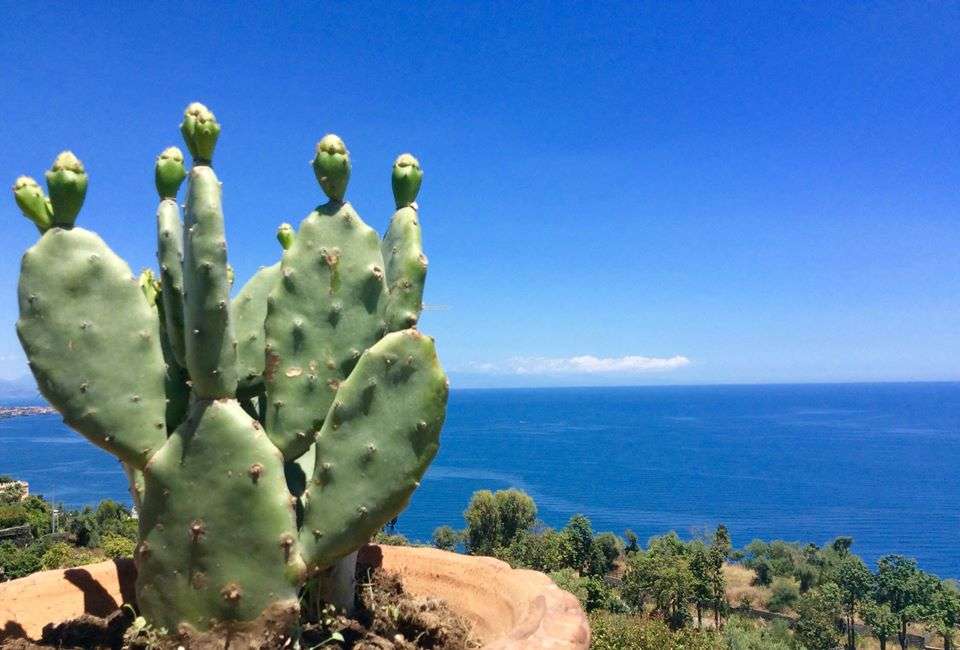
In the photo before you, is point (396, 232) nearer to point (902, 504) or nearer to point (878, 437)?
point (902, 504)

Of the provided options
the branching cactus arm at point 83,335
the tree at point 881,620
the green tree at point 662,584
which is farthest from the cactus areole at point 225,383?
the tree at point 881,620

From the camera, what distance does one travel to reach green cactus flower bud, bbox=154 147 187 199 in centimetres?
175

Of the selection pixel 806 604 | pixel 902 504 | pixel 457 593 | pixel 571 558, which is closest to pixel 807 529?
pixel 902 504

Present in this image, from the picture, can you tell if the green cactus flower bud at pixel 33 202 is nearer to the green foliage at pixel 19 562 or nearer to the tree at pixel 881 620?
the green foliage at pixel 19 562

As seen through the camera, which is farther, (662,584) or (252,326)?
(662,584)

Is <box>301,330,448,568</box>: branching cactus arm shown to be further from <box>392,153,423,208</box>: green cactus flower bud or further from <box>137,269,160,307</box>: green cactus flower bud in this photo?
<box>137,269,160,307</box>: green cactus flower bud

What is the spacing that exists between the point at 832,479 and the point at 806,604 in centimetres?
6873

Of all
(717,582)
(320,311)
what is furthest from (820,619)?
(320,311)

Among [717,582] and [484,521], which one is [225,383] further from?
[484,521]

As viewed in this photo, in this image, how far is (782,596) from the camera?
105ft

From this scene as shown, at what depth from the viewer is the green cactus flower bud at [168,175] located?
5.75 feet

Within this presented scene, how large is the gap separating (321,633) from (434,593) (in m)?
0.61

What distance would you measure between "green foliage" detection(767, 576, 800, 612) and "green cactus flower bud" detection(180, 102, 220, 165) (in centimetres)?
3502

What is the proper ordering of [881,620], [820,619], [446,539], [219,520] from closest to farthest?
[219,520], [820,619], [881,620], [446,539]
